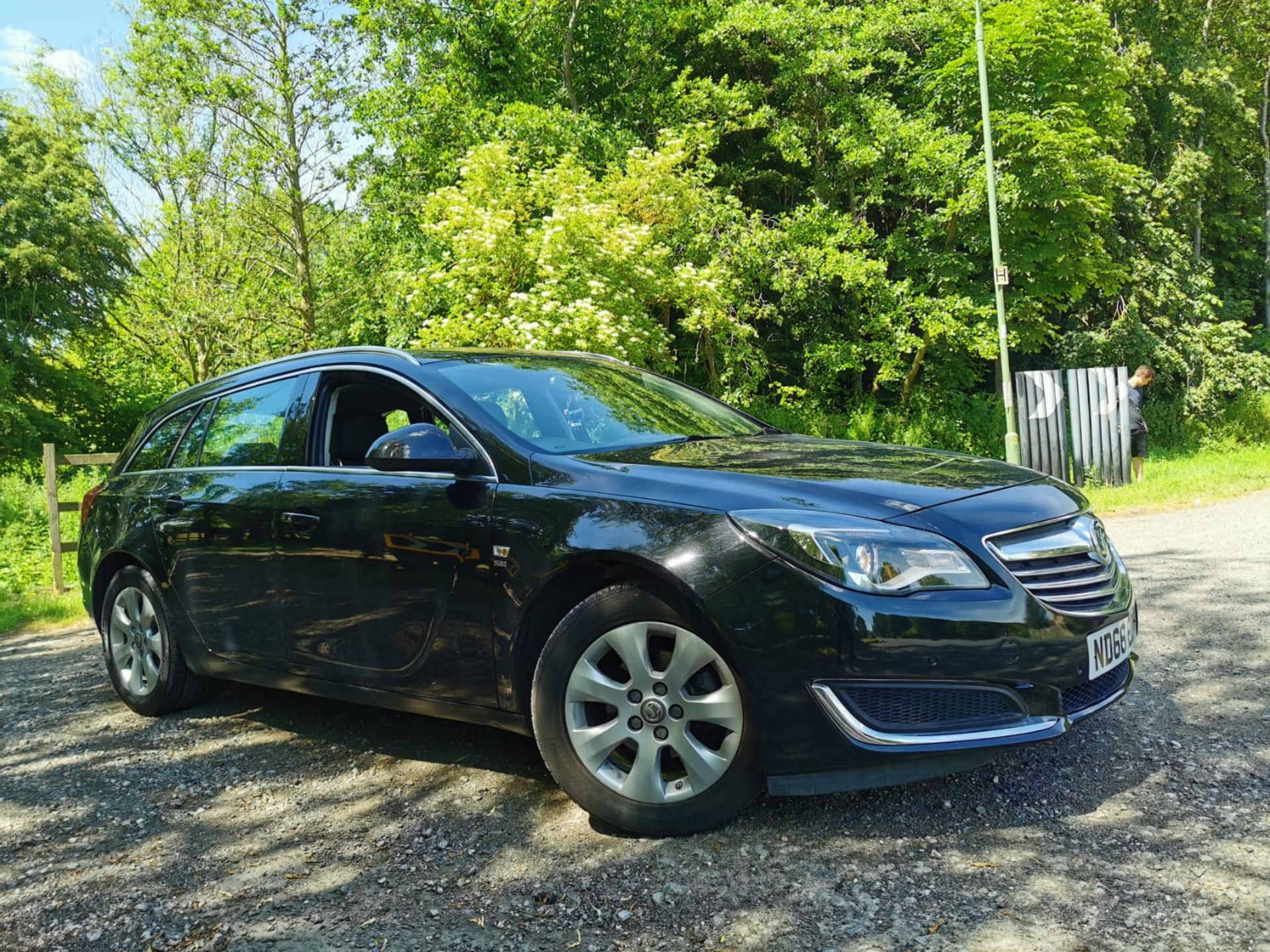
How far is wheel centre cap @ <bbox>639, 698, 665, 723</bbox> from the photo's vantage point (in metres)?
3.01

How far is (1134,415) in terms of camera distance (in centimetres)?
1405

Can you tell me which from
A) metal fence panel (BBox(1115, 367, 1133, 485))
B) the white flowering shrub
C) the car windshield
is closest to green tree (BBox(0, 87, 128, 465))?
the white flowering shrub

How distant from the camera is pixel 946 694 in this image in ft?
9.19

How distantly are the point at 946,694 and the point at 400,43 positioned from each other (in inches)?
839

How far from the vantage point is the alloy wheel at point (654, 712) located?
9.65 feet

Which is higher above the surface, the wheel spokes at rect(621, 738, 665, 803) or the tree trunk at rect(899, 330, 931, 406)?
the tree trunk at rect(899, 330, 931, 406)

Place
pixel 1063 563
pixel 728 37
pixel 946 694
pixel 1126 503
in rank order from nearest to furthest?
pixel 946 694, pixel 1063 563, pixel 1126 503, pixel 728 37

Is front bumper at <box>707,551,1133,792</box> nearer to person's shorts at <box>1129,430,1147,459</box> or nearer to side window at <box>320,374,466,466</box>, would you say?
side window at <box>320,374,466,466</box>

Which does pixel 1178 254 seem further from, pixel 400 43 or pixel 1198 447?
pixel 400 43

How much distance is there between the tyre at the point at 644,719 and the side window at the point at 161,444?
2.74 m

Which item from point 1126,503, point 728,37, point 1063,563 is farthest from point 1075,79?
point 1063,563

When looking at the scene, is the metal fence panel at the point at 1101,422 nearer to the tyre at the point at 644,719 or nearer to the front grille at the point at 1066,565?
the front grille at the point at 1066,565

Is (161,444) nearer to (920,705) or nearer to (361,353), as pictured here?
(361,353)

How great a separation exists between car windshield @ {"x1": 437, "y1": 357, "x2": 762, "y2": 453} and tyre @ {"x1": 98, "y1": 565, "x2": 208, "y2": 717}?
200 cm
